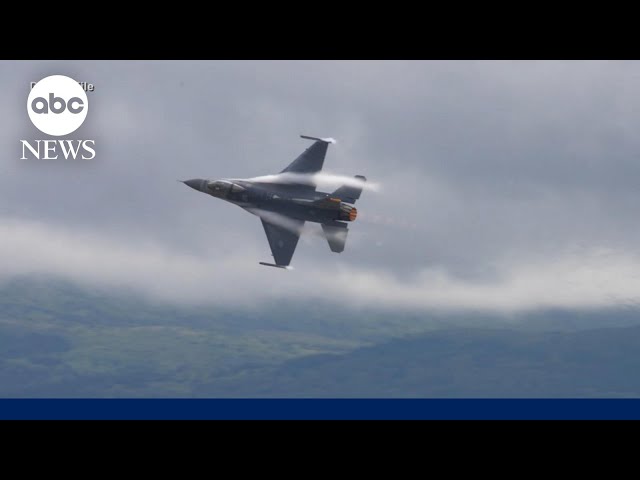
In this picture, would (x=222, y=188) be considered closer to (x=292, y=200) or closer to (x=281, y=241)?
(x=292, y=200)

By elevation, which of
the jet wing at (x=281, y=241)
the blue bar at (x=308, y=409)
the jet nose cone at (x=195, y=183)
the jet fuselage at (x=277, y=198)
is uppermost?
the jet nose cone at (x=195, y=183)

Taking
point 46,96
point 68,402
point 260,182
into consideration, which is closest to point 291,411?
point 68,402

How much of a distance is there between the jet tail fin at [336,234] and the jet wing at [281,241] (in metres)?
2.79

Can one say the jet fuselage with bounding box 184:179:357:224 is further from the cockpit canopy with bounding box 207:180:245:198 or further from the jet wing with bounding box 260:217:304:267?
the jet wing with bounding box 260:217:304:267

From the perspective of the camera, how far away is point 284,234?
211 ft

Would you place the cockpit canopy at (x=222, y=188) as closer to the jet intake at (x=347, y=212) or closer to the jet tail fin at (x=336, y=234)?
the jet tail fin at (x=336, y=234)

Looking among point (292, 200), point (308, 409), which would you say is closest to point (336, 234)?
point (292, 200)

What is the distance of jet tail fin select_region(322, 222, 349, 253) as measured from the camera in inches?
2429

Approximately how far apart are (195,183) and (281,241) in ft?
24.9

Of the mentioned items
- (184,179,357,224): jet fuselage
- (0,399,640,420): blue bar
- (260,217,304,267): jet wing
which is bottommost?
(0,399,640,420): blue bar

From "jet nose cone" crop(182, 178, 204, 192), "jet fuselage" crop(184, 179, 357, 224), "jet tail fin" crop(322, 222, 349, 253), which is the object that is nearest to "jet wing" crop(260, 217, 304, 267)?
"jet fuselage" crop(184, 179, 357, 224)

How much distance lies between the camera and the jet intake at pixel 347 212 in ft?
199

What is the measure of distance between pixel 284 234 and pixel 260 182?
162 inches

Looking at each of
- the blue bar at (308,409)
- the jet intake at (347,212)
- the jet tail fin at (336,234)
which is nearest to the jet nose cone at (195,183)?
the jet tail fin at (336,234)
